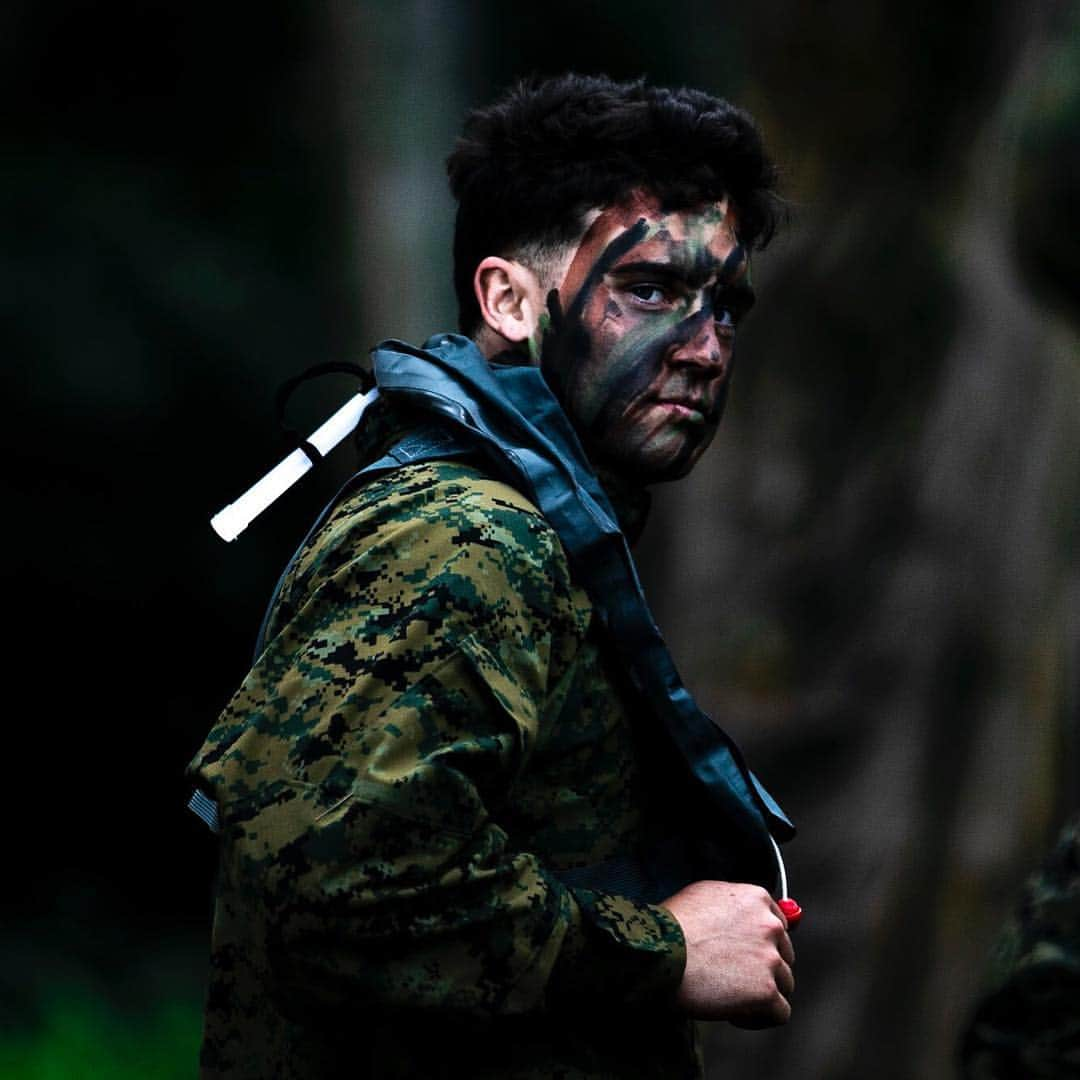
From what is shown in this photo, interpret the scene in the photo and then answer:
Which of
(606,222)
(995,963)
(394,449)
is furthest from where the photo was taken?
(606,222)

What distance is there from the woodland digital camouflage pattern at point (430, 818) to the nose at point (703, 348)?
41 cm

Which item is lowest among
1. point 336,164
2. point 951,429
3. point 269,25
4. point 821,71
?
point 951,429

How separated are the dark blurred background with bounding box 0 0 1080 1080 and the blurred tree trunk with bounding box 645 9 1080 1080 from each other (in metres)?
0.01

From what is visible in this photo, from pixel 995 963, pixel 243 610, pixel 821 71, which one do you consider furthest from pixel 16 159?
pixel 995 963

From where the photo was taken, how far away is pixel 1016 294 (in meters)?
5.11

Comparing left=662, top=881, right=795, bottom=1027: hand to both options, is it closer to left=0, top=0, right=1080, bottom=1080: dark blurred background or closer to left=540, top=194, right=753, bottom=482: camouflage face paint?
left=540, top=194, right=753, bottom=482: camouflage face paint

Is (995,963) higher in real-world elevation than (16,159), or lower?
lower

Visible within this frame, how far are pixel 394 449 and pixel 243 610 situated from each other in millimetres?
3252

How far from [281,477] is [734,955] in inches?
31.0

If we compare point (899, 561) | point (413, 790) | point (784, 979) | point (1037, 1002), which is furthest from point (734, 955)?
point (899, 561)

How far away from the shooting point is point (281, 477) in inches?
86.6

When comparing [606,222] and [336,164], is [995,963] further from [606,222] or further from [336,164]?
[336,164]

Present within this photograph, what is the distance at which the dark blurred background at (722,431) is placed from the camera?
4984mm

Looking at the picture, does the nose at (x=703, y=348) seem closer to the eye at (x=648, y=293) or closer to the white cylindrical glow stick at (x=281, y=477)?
the eye at (x=648, y=293)
